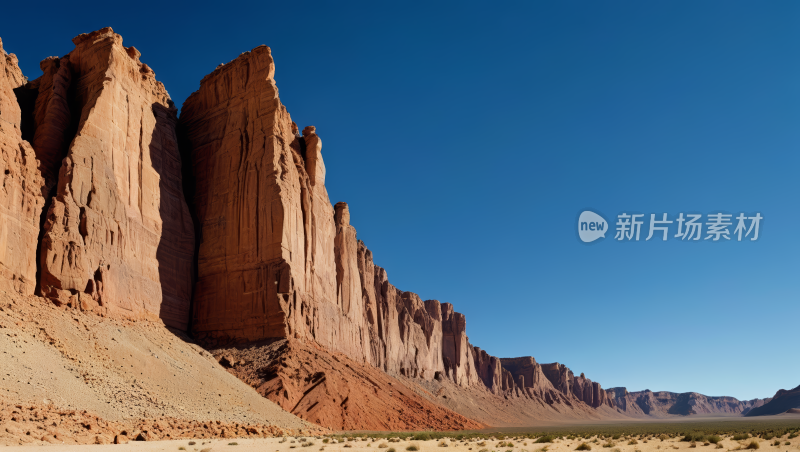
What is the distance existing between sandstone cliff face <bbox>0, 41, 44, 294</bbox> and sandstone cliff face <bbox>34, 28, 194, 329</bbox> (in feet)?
2.98

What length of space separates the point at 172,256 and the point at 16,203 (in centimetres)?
1389

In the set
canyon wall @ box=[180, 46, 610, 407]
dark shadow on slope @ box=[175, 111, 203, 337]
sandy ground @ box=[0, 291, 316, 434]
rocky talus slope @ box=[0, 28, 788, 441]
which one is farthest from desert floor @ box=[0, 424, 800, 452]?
dark shadow on slope @ box=[175, 111, 203, 337]

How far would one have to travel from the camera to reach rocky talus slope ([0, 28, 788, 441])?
3478 cm

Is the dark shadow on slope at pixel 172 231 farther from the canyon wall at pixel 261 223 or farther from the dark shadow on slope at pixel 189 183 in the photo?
the canyon wall at pixel 261 223

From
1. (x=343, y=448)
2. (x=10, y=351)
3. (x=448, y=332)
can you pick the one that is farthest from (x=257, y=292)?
(x=448, y=332)

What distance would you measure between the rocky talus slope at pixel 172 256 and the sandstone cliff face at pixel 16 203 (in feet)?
0.36

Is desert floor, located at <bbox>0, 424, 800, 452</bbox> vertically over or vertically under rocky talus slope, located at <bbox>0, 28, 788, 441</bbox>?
under

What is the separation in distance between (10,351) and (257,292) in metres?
22.1

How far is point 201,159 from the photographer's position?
187 ft

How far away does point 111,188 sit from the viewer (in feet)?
143

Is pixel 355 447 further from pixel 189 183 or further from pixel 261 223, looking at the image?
pixel 189 183

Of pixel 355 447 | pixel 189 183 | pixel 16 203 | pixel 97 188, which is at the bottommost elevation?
pixel 355 447

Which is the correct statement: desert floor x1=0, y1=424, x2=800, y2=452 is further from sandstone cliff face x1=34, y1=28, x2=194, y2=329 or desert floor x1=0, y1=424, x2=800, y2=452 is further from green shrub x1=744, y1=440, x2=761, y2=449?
sandstone cliff face x1=34, y1=28, x2=194, y2=329

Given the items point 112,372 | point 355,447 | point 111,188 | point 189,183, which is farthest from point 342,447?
point 189,183
